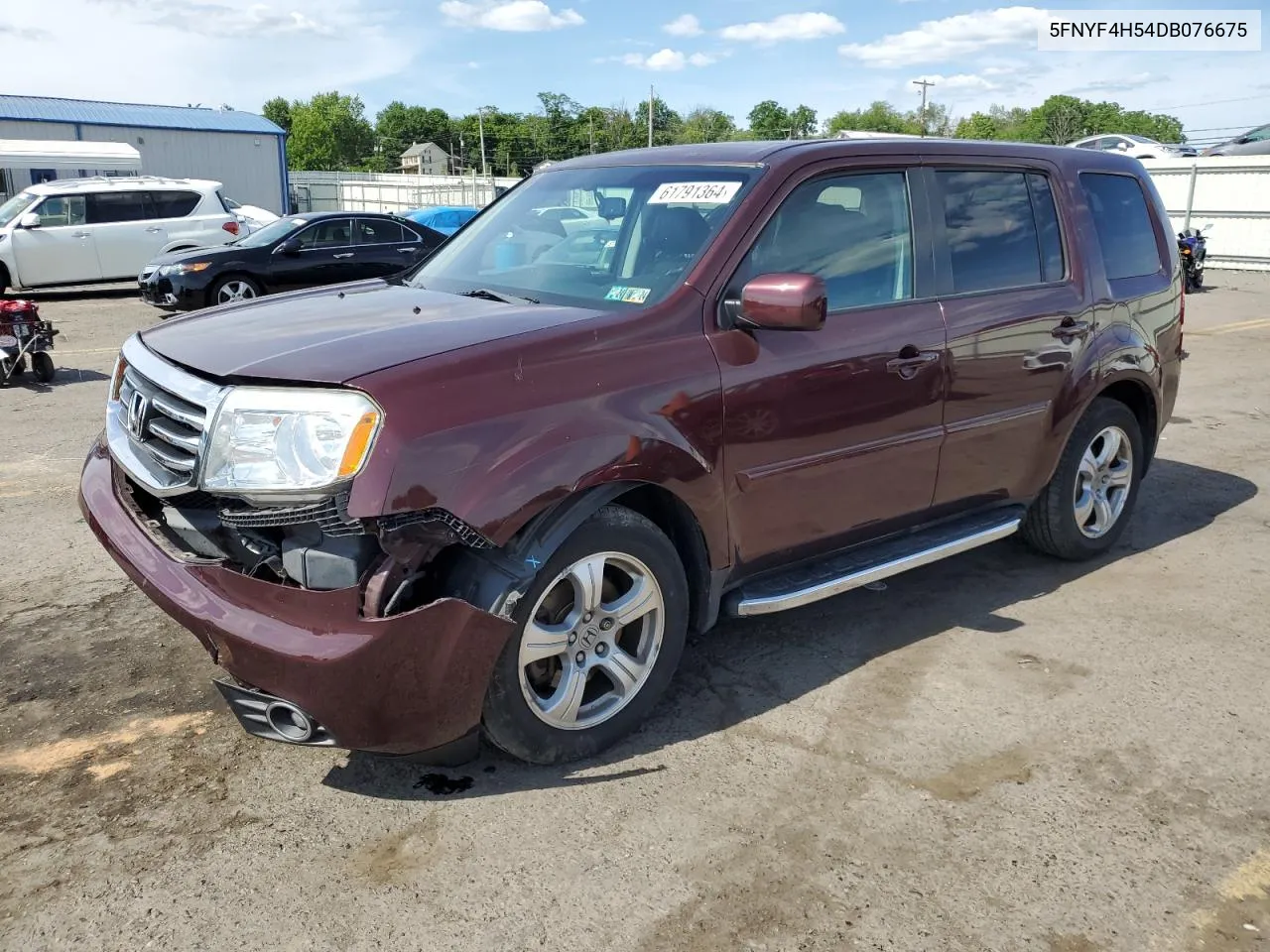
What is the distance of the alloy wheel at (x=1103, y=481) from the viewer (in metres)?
5.00

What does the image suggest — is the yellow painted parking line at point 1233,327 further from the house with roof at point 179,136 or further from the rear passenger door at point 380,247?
the house with roof at point 179,136

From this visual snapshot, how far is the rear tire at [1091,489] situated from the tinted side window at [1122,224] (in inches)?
27.1

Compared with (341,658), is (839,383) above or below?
above

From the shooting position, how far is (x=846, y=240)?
3.85 meters

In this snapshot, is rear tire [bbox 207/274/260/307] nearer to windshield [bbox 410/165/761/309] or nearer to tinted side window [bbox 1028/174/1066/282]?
windshield [bbox 410/165/761/309]

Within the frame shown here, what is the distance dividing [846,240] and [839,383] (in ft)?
1.93

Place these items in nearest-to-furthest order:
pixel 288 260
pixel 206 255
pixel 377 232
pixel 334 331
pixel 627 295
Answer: pixel 334 331, pixel 627 295, pixel 206 255, pixel 288 260, pixel 377 232

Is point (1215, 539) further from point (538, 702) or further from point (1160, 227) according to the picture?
point (538, 702)

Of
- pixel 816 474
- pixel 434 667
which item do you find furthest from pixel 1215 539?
pixel 434 667

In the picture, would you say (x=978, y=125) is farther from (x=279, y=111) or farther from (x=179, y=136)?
(x=279, y=111)

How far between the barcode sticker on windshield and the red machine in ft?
23.7

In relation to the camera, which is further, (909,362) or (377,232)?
(377,232)

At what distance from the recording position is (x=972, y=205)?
4.31 meters

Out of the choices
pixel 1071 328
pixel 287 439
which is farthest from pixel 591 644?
pixel 1071 328
